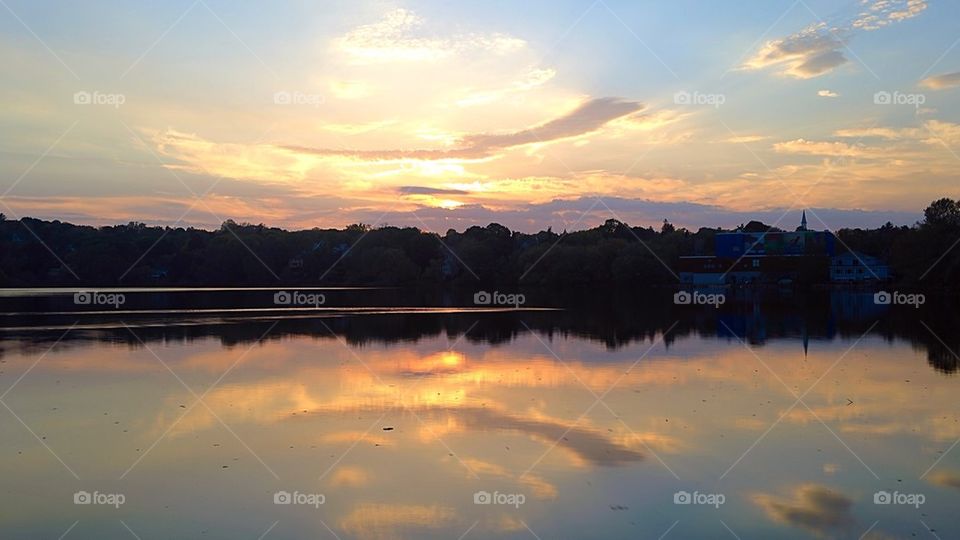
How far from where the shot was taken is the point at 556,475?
9.91 meters

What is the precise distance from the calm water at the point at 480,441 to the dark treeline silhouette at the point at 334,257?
79.8 m

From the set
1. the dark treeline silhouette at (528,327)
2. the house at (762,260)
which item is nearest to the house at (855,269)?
the house at (762,260)

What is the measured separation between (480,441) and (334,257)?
110 metres

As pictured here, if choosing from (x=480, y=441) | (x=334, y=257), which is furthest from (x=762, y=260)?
(x=480, y=441)

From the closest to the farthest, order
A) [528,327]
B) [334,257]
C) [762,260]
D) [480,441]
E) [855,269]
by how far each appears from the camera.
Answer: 1. [480,441]
2. [528,327]
3. [855,269]
4. [762,260]
5. [334,257]

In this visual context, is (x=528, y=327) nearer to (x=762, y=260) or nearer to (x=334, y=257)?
(x=762, y=260)

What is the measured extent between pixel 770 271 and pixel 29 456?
9083 cm

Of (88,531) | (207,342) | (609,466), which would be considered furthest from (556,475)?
(207,342)

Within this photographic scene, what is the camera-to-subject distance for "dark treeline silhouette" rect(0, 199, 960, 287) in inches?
4070

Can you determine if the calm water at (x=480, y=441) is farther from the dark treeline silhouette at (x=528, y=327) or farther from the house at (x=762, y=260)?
the house at (x=762, y=260)

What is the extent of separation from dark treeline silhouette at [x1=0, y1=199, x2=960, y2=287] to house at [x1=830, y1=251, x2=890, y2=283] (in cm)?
820

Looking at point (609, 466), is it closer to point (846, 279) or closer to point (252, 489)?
point (252, 489)

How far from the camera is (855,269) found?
89188 mm

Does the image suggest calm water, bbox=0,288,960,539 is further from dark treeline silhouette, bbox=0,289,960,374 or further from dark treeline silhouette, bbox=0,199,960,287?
dark treeline silhouette, bbox=0,199,960,287
